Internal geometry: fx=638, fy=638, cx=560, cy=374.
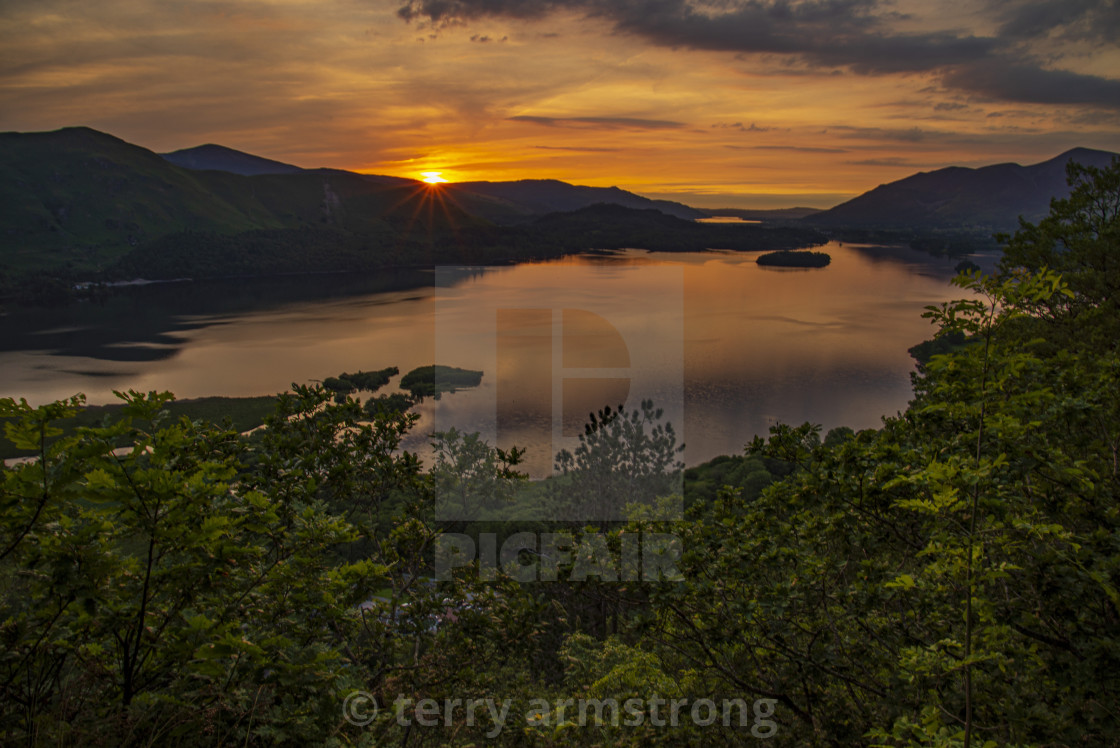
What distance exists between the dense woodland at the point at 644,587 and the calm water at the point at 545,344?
22.3 metres

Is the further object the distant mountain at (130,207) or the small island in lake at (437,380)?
the distant mountain at (130,207)

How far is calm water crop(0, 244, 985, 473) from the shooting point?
36156mm

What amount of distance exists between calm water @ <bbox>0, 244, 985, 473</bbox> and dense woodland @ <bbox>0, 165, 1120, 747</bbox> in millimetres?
22281

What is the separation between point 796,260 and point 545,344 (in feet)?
214

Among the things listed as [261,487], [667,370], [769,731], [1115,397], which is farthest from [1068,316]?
[667,370]

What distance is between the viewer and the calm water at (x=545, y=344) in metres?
36.2

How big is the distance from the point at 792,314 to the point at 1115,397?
6012 cm

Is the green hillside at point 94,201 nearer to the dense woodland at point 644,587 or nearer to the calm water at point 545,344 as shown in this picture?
the calm water at point 545,344

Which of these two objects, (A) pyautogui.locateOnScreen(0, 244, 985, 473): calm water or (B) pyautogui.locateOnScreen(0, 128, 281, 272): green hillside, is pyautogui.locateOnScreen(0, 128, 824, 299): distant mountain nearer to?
(B) pyautogui.locateOnScreen(0, 128, 281, 272): green hillside

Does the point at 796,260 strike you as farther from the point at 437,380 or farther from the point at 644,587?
the point at 644,587

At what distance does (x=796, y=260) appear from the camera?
99688 mm

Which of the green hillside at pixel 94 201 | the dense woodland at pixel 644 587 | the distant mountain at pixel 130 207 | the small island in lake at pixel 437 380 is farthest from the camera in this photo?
the distant mountain at pixel 130 207

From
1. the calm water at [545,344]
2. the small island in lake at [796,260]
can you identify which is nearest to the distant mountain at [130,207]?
the calm water at [545,344]

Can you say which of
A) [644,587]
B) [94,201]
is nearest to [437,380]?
[644,587]
